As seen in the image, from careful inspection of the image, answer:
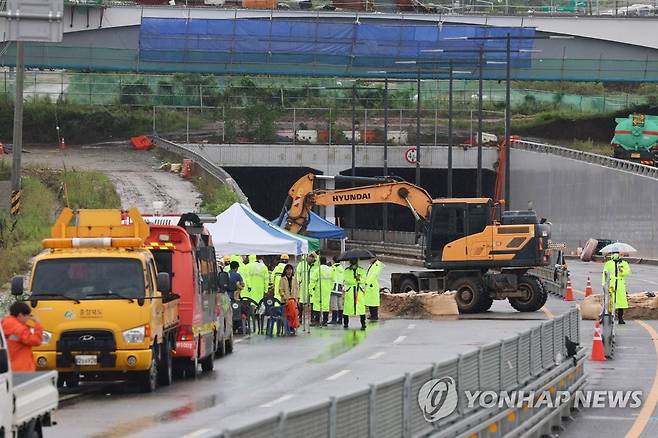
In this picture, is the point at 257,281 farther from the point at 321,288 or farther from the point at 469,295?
the point at 469,295

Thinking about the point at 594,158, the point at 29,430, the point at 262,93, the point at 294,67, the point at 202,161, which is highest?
the point at 294,67

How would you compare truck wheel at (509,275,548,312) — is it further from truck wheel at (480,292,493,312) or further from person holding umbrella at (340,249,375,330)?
person holding umbrella at (340,249,375,330)

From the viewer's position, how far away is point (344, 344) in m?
30.9

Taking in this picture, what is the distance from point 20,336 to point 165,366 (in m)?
7.56

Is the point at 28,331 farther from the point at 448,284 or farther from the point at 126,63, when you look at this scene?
the point at 126,63

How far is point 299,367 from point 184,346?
250 centimetres

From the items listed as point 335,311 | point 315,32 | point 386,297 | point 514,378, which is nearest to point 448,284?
point 386,297

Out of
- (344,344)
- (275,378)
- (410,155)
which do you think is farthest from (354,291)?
(410,155)

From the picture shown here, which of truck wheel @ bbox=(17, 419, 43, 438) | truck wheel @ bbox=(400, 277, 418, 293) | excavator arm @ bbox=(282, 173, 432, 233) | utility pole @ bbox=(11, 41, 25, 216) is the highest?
utility pole @ bbox=(11, 41, 25, 216)

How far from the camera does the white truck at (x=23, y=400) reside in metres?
11.5

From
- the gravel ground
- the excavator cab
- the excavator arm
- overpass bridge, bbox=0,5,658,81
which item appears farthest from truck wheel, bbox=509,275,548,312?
overpass bridge, bbox=0,5,658,81

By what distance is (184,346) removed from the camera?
77.6 ft

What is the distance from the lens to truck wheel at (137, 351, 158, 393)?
21297 mm

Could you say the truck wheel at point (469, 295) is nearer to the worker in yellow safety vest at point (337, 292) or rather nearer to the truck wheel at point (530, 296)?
the truck wheel at point (530, 296)
